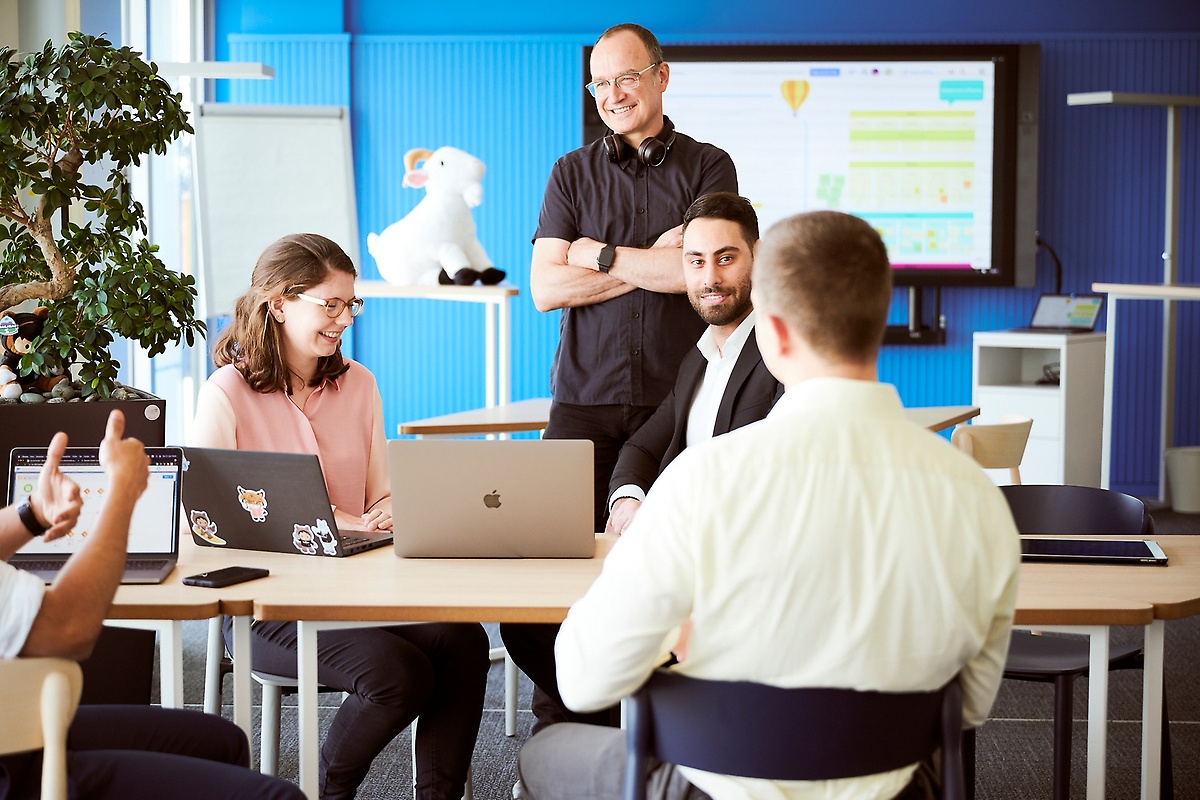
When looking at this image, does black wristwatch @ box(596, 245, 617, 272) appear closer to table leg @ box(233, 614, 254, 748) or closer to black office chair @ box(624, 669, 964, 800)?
table leg @ box(233, 614, 254, 748)

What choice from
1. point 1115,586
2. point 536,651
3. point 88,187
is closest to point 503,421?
point 536,651

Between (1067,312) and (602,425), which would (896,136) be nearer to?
(1067,312)

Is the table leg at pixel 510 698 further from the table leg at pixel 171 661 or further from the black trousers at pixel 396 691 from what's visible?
the table leg at pixel 171 661

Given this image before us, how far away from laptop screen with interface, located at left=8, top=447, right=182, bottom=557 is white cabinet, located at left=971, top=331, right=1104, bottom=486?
4.48 metres

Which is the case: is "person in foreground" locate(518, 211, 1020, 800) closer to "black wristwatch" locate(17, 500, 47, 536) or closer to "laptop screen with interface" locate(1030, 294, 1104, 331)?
"black wristwatch" locate(17, 500, 47, 536)

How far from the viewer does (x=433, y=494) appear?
2.01 m

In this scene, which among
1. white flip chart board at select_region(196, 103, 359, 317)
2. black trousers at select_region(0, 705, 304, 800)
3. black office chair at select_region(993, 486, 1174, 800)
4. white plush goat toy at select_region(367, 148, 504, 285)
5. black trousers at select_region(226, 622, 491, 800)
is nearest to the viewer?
black trousers at select_region(0, 705, 304, 800)

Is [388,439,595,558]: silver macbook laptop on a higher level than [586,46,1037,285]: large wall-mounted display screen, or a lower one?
lower

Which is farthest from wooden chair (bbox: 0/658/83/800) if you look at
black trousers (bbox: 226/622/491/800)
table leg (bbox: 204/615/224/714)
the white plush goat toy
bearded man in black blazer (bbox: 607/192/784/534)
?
the white plush goat toy

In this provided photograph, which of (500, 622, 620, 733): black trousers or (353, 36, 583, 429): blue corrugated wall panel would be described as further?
(353, 36, 583, 429): blue corrugated wall panel

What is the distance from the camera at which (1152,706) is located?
1877 mm

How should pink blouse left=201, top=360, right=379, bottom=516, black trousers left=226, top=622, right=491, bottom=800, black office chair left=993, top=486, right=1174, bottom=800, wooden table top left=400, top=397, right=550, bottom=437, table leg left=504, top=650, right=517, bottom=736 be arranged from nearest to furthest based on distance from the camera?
black trousers left=226, top=622, right=491, bottom=800
black office chair left=993, top=486, right=1174, bottom=800
pink blouse left=201, top=360, right=379, bottom=516
table leg left=504, top=650, right=517, bottom=736
wooden table top left=400, top=397, right=550, bottom=437

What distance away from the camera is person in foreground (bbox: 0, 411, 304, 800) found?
1.40 metres

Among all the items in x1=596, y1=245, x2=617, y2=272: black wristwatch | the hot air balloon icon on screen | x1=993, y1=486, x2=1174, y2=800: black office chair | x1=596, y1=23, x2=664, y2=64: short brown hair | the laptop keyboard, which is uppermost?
the hot air balloon icon on screen
